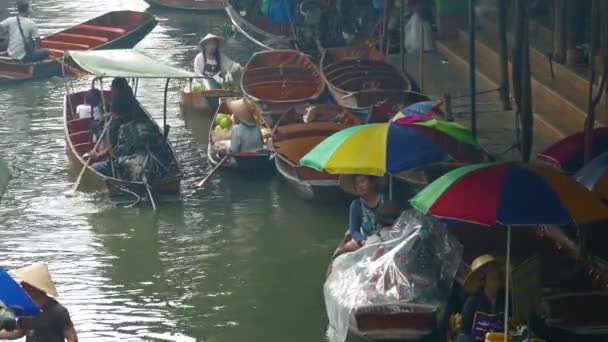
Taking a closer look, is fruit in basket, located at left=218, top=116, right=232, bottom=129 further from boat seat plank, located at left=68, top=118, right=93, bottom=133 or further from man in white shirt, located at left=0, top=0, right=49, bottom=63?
man in white shirt, located at left=0, top=0, right=49, bottom=63

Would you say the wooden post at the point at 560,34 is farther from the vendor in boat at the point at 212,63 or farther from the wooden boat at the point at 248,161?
the vendor in boat at the point at 212,63

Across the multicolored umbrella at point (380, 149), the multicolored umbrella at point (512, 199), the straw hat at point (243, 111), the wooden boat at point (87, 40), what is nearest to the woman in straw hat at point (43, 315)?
the multicolored umbrella at point (512, 199)

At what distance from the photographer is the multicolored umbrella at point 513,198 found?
8414 mm

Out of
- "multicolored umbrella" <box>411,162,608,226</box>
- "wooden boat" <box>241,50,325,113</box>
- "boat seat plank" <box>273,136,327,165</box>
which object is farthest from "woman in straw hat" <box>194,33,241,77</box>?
"multicolored umbrella" <box>411,162,608,226</box>

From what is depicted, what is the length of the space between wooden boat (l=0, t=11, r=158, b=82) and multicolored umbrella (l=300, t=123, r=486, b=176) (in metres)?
11.7

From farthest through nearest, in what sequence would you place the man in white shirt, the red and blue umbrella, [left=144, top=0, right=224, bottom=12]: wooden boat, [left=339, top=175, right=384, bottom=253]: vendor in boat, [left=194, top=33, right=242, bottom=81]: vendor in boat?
[left=144, top=0, right=224, bottom=12]: wooden boat
the man in white shirt
[left=194, top=33, right=242, bottom=81]: vendor in boat
[left=339, top=175, right=384, bottom=253]: vendor in boat
the red and blue umbrella

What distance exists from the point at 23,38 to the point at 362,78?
260 inches

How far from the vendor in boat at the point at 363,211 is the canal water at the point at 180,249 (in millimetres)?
911

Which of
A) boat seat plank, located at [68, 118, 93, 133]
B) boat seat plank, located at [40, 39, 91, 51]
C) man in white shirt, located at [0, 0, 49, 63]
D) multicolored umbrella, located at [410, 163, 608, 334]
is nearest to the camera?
multicolored umbrella, located at [410, 163, 608, 334]

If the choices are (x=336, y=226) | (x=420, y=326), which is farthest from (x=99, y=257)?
(x=420, y=326)

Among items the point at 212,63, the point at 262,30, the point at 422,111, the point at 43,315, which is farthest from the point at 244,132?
the point at 262,30

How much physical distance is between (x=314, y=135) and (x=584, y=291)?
5.85m

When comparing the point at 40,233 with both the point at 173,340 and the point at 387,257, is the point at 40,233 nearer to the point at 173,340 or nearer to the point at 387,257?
the point at 173,340

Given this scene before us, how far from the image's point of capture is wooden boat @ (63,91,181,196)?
48.2 ft
